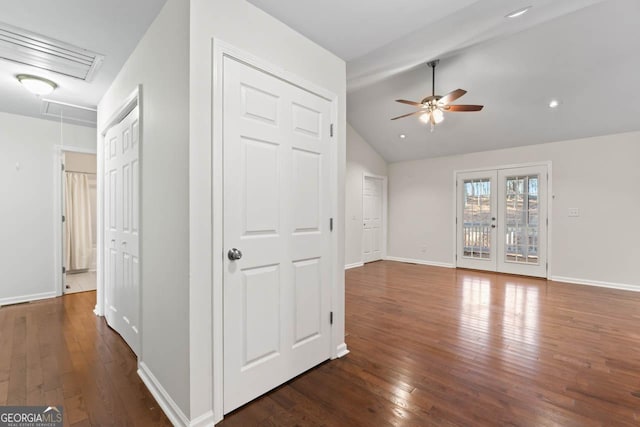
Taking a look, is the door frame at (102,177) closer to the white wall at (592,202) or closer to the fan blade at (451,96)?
the fan blade at (451,96)

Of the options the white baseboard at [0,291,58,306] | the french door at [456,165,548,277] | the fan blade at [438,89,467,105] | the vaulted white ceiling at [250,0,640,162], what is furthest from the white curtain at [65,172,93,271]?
the french door at [456,165,548,277]

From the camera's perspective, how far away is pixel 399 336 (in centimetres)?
281

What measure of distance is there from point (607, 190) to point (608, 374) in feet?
13.0

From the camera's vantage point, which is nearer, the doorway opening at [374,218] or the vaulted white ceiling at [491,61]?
the vaulted white ceiling at [491,61]

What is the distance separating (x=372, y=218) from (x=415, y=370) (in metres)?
5.03

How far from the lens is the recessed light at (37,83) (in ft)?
9.03

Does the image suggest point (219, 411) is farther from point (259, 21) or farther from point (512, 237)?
point (512, 237)

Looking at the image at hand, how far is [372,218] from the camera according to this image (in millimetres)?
7066

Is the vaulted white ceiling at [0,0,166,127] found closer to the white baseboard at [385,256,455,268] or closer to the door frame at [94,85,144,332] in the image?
the door frame at [94,85,144,332]

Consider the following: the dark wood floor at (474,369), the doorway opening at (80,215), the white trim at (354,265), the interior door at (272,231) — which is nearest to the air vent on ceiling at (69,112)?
the doorway opening at (80,215)

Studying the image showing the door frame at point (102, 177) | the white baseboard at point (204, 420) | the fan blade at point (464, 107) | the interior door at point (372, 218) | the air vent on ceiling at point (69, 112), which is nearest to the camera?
the white baseboard at point (204, 420)

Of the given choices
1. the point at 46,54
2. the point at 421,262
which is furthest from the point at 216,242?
the point at 421,262

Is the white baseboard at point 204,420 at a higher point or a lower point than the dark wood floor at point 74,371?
higher

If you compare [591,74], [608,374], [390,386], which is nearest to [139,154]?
[390,386]
